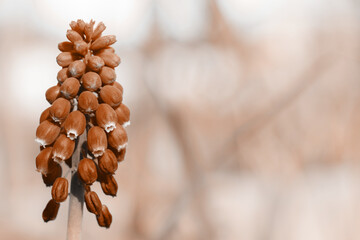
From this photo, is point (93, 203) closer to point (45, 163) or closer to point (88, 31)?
point (45, 163)

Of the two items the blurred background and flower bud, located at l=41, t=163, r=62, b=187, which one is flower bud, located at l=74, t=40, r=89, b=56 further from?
the blurred background

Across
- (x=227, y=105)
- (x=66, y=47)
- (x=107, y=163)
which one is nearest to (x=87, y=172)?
(x=107, y=163)

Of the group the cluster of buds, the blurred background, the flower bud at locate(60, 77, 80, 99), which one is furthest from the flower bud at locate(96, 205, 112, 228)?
the blurred background

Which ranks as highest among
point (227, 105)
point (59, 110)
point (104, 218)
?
point (59, 110)

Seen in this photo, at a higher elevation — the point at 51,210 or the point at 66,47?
the point at 66,47

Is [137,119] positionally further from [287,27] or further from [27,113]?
[287,27]

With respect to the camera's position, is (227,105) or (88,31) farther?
(227,105)
